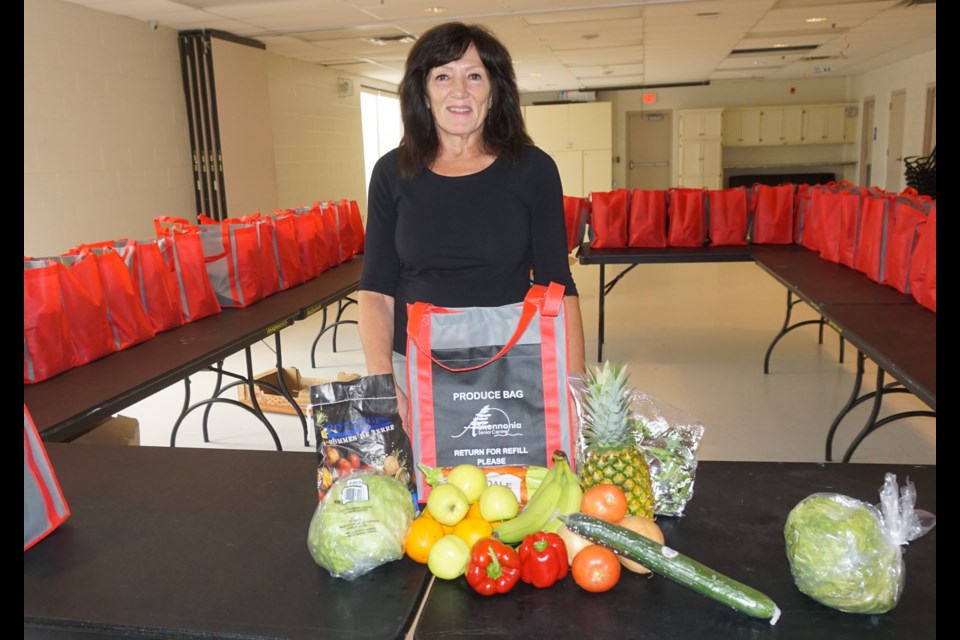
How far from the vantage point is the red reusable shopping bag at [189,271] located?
133 inches

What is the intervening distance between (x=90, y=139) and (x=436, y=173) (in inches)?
221

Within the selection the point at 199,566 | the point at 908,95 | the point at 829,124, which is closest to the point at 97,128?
the point at 199,566

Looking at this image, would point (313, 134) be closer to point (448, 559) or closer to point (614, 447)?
point (614, 447)

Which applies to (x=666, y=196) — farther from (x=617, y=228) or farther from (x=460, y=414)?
(x=460, y=414)

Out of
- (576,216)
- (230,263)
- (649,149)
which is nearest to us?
(230,263)

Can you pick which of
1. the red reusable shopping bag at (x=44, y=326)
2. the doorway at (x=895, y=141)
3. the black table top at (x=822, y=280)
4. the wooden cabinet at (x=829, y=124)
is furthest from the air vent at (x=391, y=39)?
the wooden cabinet at (x=829, y=124)

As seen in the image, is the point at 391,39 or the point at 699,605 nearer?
the point at 699,605

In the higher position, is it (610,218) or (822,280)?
(610,218)

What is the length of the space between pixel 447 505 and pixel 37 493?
706 millimetres

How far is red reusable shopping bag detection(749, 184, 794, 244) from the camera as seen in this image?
5277 mm

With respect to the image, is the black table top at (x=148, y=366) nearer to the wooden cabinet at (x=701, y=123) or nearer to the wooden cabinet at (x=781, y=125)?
the wooden cabinet at (x=701, y=123)

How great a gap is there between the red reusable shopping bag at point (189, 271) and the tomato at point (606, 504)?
271cm

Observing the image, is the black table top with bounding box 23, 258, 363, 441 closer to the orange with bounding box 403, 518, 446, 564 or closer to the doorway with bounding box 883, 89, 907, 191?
the orange with bounding box 403, 518, 446, 564

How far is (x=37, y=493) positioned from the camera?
125 cm
